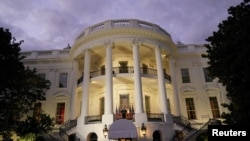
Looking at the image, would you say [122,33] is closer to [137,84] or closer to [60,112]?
[137,84]

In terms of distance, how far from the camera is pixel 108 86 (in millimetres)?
18578

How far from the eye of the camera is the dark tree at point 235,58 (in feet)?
32.4

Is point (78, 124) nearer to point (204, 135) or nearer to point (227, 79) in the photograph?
point (204, 135)

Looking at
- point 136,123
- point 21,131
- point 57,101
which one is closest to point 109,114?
point 136,123

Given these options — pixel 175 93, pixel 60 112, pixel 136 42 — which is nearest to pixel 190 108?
pixel 175 93

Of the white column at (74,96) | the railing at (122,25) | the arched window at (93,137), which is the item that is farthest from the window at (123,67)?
the arched window at (93,137)

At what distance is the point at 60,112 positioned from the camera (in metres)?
23.8

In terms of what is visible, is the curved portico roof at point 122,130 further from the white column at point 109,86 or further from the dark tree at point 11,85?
the dark tree at point 11,85

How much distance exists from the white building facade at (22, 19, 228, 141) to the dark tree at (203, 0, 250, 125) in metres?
7.37

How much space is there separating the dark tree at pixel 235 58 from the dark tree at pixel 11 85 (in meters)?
12.2

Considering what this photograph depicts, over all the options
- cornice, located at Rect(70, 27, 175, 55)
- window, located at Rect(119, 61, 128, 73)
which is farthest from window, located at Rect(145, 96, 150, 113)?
cornice, located at Rect(70, 27, 175, 55)

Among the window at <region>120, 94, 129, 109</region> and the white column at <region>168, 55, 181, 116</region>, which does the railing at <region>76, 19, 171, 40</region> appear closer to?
the white column at <region>168, 55, 181, 116</region>

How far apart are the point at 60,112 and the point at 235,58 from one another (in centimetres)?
1902

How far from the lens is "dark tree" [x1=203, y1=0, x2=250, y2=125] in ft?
32.4
